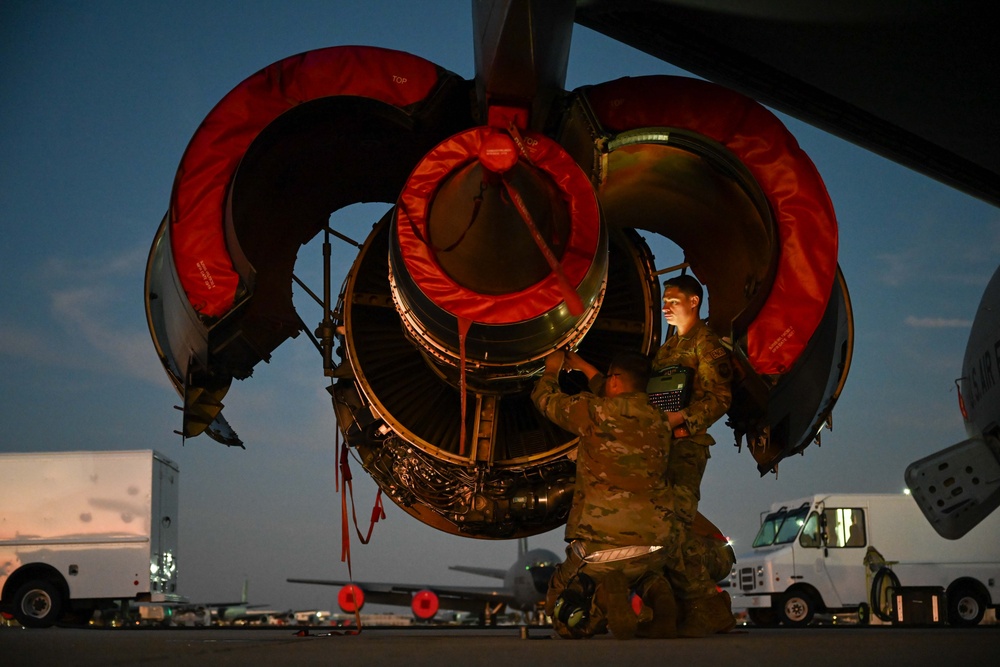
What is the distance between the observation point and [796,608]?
61.1ft

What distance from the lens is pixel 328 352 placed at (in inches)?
203

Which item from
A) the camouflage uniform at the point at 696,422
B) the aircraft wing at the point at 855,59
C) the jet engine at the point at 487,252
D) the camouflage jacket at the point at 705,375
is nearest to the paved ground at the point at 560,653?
the camouflage uniform at the point at 696,422

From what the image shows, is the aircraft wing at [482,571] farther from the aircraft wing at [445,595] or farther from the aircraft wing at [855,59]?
the aircraft wing at [855,59]

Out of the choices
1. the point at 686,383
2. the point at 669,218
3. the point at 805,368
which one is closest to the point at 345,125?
the point at 669,218

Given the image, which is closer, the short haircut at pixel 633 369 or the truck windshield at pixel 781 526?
the short haircut at pixel 633 369

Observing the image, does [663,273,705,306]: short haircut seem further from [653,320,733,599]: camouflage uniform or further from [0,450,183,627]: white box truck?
[0,450,183,627]: white box truck

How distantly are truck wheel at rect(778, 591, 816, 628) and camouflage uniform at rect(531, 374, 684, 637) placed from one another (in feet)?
50.3

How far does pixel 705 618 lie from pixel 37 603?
1268 cm

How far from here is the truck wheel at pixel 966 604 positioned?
1791 cm

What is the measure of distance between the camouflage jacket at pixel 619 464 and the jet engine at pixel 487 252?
33 cm

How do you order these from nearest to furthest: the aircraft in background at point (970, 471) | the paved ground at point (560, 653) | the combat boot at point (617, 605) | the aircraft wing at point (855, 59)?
the paved ground at point (560, 653) < the aircraft wing at point (855, 59) < the combat boot at point (617, 605) < the aircraft in background at point (970, 471)

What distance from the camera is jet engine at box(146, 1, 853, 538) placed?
4.38 m

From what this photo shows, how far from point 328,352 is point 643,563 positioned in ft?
6.54

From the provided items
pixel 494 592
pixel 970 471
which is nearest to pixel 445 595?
pixel 494 592
